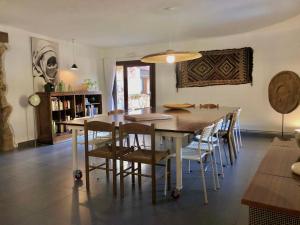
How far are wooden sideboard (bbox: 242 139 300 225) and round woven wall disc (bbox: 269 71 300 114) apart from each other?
461 cm

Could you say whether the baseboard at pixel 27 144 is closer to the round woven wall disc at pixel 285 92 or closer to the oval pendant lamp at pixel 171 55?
the oval pendant lamp at pixel 171 55

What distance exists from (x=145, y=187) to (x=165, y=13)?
9.52 ft

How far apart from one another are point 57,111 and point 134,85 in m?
2.58

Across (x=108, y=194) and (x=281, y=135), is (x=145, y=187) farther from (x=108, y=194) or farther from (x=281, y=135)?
(x=281, y=135)

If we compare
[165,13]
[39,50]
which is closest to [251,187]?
[165,13]

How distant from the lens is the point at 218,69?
6.59 m

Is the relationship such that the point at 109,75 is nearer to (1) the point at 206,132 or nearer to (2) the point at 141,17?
(2) the point at 141,17

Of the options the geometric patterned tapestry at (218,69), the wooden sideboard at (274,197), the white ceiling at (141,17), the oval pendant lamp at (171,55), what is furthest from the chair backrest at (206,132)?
A: the geometric patterned tapestry at (218,69)

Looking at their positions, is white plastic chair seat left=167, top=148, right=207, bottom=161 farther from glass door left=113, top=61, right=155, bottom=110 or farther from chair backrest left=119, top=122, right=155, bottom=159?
glass door left=113, top=61, right=155, bottom=110

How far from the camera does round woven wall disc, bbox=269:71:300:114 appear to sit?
218 inches

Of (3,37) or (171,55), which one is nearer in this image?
(171,55)

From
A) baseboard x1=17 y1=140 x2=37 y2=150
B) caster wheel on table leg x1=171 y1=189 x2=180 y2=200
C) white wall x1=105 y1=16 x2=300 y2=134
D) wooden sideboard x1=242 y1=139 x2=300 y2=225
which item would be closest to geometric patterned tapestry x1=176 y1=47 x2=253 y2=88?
white wall x1=105 y1=16 x2=300 y2=134

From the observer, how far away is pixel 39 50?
583 cm

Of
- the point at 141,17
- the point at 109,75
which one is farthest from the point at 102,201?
the point at 109,75
